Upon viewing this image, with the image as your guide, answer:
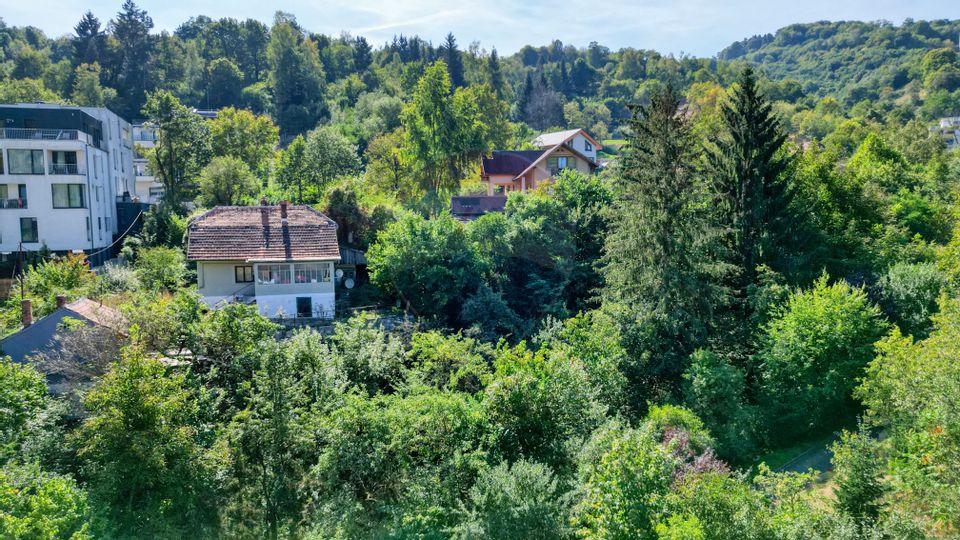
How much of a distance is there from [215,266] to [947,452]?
28707 millimetres

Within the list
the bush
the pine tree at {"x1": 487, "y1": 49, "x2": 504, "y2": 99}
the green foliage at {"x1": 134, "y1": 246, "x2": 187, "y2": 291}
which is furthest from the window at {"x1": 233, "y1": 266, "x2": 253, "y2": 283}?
the pine tree at {"x1": 487, "y1": 49, "x2": 504, "y2": 99}

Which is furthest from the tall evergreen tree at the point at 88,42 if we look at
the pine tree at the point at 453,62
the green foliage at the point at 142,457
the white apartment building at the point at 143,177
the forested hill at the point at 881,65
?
the forested hill at the point at 881,65

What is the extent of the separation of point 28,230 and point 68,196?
2.81m

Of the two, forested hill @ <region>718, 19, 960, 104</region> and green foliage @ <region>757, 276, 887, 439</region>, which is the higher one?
forested hill @ <region>718, 19, 960, 104</region>

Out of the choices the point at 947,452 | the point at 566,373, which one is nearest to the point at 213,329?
the point at 566,373

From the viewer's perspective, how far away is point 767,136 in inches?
1112

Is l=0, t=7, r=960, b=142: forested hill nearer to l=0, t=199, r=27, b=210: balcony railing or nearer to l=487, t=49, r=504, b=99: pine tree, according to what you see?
l=487, t=49, r=504, b=99: pine tree

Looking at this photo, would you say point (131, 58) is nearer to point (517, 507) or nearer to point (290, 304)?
point (290, 304)

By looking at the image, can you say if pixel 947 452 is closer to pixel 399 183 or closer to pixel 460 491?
pixel 460 491

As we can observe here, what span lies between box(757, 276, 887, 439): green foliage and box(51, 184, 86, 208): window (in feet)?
122

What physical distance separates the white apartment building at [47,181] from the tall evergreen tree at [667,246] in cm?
3198

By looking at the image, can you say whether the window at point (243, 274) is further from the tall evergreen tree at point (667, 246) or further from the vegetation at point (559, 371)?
the tall evergreen tree at point (667, 246)

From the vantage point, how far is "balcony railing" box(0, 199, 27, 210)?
38812mm

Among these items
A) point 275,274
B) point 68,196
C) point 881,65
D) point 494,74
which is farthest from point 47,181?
point 881,65
